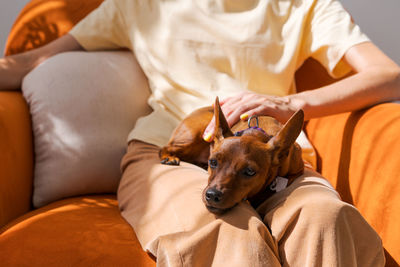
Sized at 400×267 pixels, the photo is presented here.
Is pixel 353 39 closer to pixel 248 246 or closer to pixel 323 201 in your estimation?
pixel 323 201

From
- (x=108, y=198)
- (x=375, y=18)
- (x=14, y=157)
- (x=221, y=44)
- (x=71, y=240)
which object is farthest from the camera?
(x=375, y=18)

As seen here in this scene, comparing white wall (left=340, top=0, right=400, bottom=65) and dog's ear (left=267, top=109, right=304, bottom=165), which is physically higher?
dog's ear (left=267, top=109, right=304, bottom=165)

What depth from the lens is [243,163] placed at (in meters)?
1.09

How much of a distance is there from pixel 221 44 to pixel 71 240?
0.95 m

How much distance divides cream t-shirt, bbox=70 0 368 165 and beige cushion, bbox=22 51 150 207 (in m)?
0.10

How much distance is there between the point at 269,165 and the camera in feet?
3.77

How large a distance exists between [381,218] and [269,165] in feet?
1.21

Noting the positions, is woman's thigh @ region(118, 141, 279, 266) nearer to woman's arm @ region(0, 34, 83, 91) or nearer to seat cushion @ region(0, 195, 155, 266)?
seat cushion @ region(0, 195, 155, 266)

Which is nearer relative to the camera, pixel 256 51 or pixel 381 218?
pixel 381 218

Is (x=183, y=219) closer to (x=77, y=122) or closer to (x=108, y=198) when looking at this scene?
(x=108, y=198)

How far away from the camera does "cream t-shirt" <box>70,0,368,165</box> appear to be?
1645mm

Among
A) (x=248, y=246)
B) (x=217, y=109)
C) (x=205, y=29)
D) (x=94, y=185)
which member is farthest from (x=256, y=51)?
(x=248, y=246)

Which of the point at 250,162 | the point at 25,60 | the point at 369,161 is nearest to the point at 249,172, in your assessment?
the point at 250,162

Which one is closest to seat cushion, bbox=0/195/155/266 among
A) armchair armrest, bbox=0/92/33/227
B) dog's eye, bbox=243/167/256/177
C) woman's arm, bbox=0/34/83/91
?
armchair armrest, bbox=0/92/33/227
